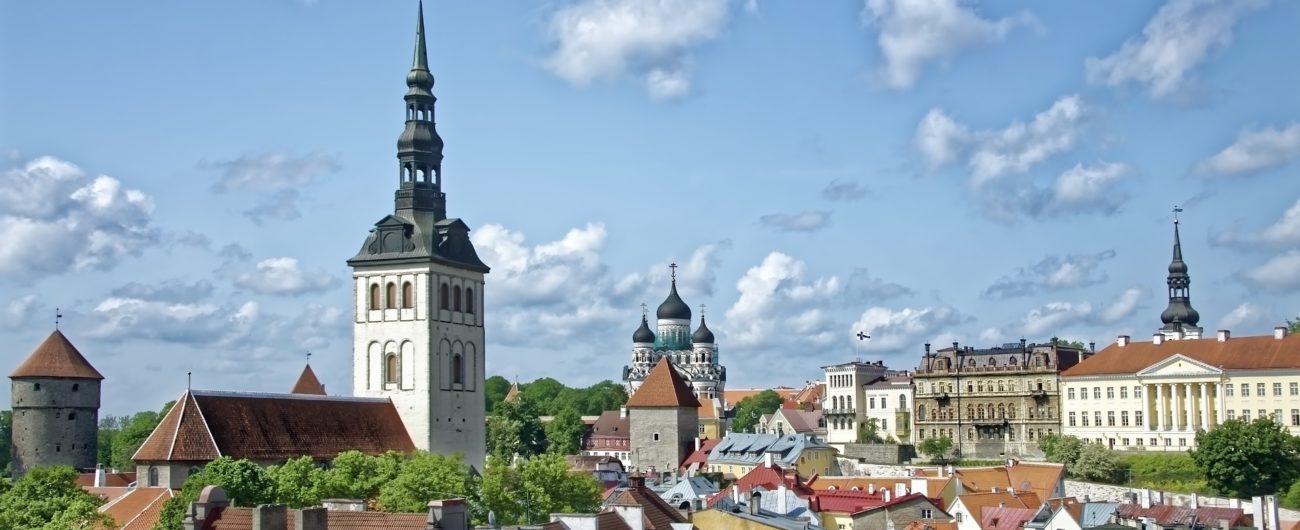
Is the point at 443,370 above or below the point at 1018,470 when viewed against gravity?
above

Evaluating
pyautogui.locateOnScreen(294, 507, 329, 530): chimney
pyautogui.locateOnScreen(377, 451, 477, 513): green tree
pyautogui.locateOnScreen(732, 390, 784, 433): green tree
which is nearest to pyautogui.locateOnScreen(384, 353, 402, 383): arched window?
pyautogui.locateOnScreen(377, 451, 477, 513): green tree

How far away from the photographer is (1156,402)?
339 ft

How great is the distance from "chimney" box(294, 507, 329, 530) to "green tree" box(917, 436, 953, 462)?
7934 centimetres

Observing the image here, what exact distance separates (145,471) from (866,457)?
62.6m

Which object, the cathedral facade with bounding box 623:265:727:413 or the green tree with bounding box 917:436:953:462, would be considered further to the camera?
the cathedral facade with bounding box 623:265:727:413

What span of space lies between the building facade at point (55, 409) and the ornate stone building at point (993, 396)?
60809 millimetres

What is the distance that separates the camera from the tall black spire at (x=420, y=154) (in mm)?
80562

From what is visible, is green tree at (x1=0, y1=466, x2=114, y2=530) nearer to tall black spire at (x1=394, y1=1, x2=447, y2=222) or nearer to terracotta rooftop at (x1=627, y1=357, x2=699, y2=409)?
tall black spire at (x1=394, y1=1, x2=447, y2=222)

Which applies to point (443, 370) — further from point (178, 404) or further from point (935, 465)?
point (935, 465)

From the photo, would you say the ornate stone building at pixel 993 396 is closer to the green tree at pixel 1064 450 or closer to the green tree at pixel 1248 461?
the green tree at pixel 1064 450

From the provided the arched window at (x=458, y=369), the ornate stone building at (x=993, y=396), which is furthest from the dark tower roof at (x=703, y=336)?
the arched window at (x=458, y=369)

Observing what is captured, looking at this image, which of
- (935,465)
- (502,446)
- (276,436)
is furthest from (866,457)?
(276,436)

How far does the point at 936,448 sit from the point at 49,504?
73.9 meters

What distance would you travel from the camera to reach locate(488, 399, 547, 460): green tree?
128250 mm
